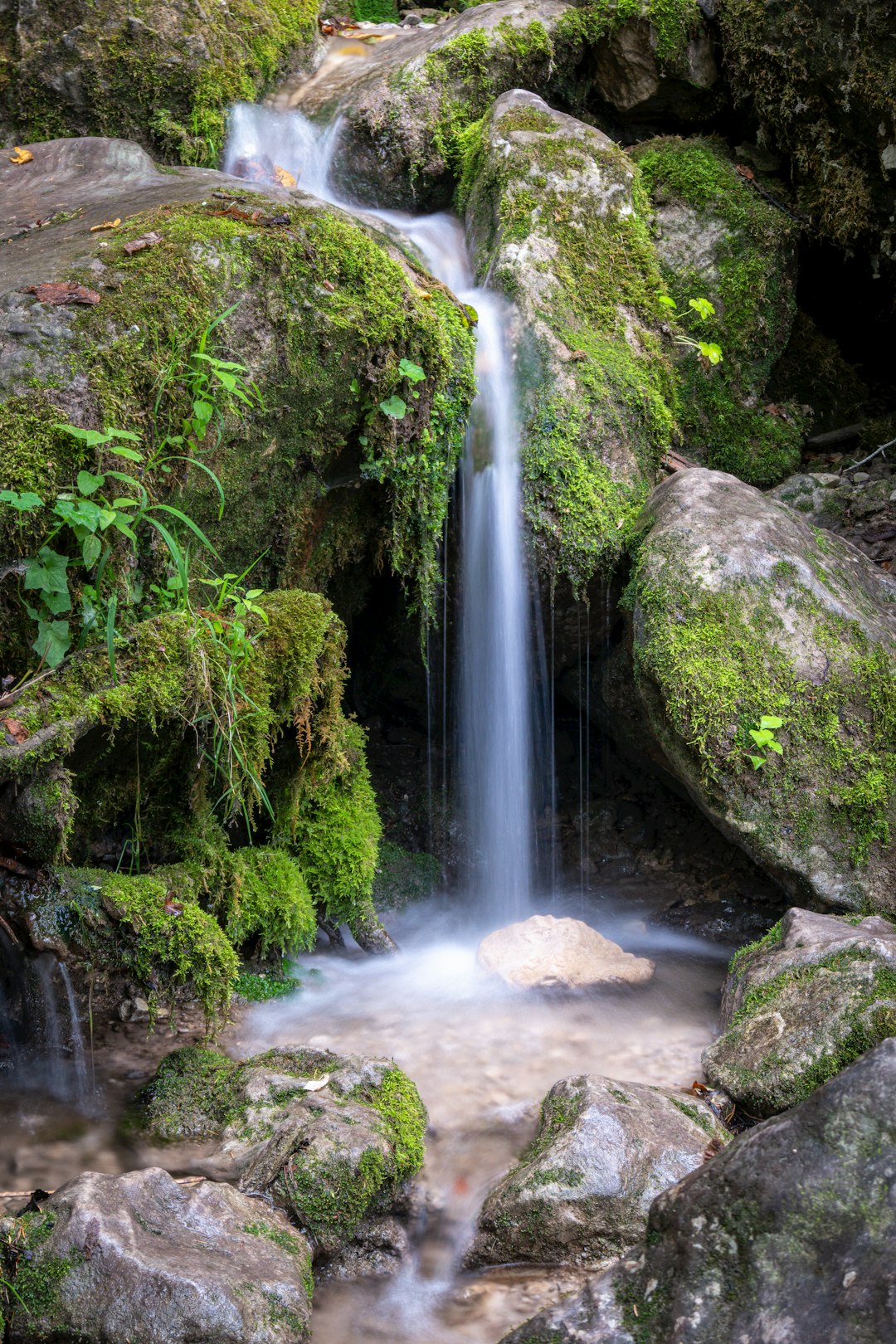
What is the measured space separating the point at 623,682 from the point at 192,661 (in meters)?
3.14

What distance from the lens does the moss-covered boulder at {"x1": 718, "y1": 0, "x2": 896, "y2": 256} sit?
6652 mm

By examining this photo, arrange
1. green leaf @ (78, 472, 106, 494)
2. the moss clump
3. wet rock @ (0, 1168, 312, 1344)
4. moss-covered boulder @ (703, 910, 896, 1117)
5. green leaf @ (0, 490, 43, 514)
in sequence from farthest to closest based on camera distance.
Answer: the moss clump < moss-covered boulder @ (703, 910, 896, 1117) < green leaf @ (78, 472, 106, 494) < green leaf @ (0, 490, 43, 514) < wet rock @ (0, 1168, 312, 1344)

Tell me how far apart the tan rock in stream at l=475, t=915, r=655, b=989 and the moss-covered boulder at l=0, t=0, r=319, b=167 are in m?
5.38

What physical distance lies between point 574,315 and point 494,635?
2063 mm

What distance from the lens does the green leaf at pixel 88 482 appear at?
11.6ft

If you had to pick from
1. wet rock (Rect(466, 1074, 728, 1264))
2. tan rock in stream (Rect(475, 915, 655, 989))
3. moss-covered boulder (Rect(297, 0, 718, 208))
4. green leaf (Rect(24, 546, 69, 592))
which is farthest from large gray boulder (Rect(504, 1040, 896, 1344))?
moss-covered boulder (Rect(297, 0, 718, 208))

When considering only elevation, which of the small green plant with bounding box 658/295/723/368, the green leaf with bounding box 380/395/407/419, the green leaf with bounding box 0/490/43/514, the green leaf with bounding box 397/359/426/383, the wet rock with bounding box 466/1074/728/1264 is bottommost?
the wet rock with bounding box 466/1074/728/1264

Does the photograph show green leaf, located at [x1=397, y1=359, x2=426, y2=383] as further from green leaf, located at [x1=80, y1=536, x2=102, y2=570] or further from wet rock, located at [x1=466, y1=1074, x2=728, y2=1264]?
wet rock, located at [x1=466, y1=1074, x2=728, y2=1264]

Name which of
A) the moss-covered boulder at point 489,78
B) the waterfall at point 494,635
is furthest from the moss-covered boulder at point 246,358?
the moss-covered boulder at point 489,78

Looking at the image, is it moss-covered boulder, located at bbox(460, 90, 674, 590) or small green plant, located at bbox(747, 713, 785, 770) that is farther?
moss-covered boulder, located at bbox(460, 90, 674, 590)

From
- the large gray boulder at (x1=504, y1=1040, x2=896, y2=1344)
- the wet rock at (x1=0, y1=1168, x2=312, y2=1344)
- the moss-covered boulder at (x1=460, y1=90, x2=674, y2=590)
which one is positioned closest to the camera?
the large gray boulder at (x1=504, y1=1040, x2=896, y2=1344)

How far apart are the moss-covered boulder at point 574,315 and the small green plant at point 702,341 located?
157 millimetres

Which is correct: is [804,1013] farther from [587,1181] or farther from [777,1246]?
[777,1246]

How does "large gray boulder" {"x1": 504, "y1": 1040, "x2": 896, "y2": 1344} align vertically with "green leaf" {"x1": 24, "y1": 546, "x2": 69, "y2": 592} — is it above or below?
below
